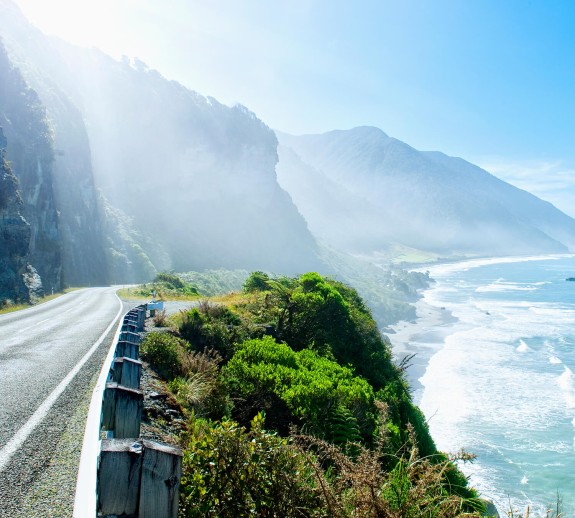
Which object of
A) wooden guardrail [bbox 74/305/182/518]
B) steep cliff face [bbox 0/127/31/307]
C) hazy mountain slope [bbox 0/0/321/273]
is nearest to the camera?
wooden guardrail [bbox 74/305/182/518]

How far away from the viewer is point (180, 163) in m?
143

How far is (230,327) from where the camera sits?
1253cm

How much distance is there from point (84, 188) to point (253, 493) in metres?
94.0

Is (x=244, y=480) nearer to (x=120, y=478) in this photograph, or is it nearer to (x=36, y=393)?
(x=120, y=478)

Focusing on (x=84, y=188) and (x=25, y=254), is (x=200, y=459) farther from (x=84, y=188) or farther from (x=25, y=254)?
(x=84, y=188)

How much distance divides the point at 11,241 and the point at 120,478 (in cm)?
3929

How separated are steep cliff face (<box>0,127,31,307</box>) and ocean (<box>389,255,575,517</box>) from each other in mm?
30780

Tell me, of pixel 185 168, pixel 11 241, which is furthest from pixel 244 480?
pixel 185 168

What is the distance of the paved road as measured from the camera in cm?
407

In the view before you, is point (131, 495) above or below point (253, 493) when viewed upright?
above

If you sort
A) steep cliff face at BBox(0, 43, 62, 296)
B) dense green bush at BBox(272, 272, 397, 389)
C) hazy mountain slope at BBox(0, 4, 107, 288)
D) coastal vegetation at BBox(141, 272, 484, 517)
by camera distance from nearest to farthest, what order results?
1. coastal vegetation at BBox(141, 272, 484, 517)
2. dense green bush at BBox(272, 272, 397, 389)
3. steep cliff face at BBox(0, 43, 62, 296)
4. hazy mountain slope at BBox(0, 4, 107, 288)

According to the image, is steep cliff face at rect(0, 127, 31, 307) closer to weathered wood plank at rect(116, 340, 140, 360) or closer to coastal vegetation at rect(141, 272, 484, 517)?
coastal vegetation at rect(141, 272, 484, 517)

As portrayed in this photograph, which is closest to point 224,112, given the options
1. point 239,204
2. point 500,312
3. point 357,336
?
point 239,204

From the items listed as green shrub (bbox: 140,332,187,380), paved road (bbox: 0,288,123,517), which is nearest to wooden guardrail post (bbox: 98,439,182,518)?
paved road (bbox: 0,288,123,517)
